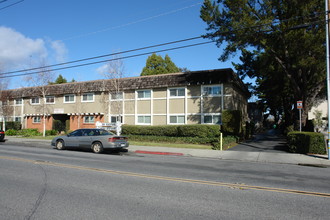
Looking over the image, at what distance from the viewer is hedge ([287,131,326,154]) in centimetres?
1412

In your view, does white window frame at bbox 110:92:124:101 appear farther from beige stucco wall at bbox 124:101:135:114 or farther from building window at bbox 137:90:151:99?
building window at bbox 137:90:151:99

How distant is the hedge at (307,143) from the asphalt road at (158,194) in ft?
19.8

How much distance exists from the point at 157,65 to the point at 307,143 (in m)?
36.5

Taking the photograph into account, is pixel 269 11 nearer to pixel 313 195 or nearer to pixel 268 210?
pixel 313 195

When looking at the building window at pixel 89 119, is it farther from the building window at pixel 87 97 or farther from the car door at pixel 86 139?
the car door at pixel 86 139

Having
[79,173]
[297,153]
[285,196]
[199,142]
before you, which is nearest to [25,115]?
[199,142]

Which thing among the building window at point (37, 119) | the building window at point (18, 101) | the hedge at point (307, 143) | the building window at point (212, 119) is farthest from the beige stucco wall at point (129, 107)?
the building window at point (18, 101)

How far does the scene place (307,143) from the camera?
14492 millimetres

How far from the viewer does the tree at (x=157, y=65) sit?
155 feet

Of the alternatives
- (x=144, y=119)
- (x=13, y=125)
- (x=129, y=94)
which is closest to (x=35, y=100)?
(x=13, y=125)

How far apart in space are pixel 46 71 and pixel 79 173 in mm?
21723

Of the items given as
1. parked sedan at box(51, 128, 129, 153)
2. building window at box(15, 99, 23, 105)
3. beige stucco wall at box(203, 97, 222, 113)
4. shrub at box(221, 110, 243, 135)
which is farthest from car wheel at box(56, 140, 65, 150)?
building window at box(15, 99, 23, 105)

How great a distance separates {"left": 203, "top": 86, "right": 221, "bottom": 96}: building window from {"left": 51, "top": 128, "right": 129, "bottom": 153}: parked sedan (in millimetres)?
10818

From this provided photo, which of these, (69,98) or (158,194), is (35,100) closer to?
(69,98)
